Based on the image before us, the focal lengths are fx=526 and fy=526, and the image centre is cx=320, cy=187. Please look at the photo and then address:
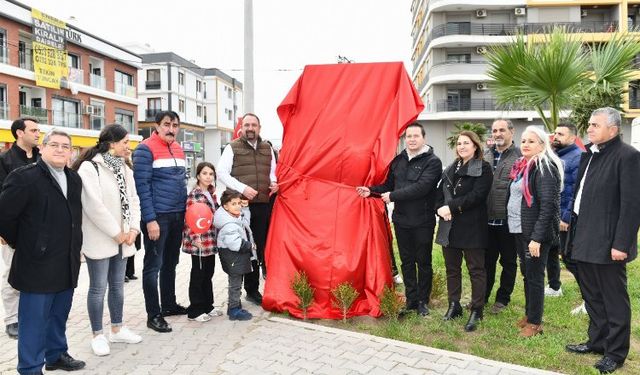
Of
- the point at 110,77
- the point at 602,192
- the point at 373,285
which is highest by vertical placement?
the point at 110,77

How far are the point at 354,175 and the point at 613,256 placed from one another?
2522 millimetres

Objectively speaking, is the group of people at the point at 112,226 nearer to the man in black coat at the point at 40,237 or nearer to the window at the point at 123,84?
the man in black coat at the point at 40,237

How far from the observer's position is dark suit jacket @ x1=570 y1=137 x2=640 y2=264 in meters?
3.97

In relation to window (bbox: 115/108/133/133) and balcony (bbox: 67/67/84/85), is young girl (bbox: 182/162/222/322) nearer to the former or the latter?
balcony (bbox: 67/67/84/85)

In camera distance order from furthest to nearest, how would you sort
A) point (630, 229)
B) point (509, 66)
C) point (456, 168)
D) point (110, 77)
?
point (110, 77) < point (509, 66) < point (456, 168) < point (630, 229)

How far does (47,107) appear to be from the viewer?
102 feet

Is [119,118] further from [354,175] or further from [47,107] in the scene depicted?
[354,175]

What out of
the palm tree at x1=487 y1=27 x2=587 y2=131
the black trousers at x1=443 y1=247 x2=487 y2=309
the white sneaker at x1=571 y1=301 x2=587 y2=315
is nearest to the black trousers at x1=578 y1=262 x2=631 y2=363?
the black trousers at x1=443 y1=247 x2=487 y2=309

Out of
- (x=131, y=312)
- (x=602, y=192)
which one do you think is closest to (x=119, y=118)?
(x=131, y=312)

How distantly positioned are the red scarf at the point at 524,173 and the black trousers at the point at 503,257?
0.72m

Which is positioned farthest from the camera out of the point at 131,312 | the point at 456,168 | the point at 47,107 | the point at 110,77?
the point at 110,77

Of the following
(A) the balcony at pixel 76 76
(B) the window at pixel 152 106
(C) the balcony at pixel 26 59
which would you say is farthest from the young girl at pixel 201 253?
(B) the window at pixel 152 106

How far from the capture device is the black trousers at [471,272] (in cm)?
519

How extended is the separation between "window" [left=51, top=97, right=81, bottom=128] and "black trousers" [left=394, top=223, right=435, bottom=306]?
102ft
